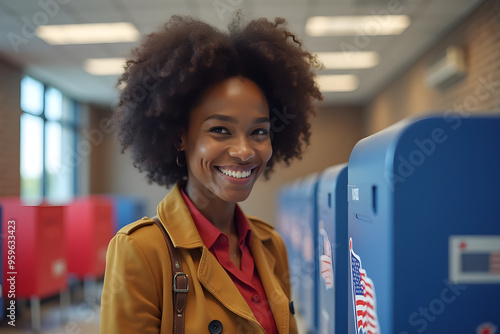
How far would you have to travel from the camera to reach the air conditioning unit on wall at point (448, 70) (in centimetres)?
491

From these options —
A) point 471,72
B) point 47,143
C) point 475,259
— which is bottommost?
point 475,259

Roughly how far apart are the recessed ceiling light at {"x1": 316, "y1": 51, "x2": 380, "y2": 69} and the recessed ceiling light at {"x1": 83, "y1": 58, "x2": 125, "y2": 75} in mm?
2822

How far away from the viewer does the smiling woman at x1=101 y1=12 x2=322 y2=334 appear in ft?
3.14

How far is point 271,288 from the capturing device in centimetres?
113

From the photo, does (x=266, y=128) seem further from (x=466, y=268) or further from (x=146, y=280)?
(x=466, y=268)

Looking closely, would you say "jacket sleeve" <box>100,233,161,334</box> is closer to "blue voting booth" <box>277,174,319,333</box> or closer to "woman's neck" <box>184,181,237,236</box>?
"woman's neck" <box>184,181,237,236</box>

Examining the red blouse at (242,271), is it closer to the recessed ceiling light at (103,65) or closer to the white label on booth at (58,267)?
the white label on booth at (58,267)

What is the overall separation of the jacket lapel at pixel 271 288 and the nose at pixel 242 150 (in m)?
0.28

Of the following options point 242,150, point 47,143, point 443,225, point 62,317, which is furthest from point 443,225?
point 47,143

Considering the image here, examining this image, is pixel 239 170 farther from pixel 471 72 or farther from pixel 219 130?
pixel 471 72

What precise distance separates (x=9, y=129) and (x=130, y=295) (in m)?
6.36

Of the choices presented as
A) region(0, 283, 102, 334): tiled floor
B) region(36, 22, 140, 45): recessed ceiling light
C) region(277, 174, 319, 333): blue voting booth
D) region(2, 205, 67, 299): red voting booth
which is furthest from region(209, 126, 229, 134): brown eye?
region(36, 22, 140, 45): recessed ceiling light

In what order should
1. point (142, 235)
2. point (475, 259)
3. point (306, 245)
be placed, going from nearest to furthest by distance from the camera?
point (475, 259) < point (142, 235) < point (306, 245)

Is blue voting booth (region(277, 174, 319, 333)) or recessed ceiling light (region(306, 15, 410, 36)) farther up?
recessed ceiling light (region(306, 15, 410, 36))
